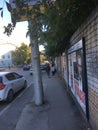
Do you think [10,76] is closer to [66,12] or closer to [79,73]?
[79,73]

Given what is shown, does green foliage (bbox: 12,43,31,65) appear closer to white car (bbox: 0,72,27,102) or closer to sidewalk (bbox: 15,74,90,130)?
white car (bbox: 0,72,27,102)

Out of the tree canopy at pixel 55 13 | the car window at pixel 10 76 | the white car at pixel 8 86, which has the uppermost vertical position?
the tree canopy at pixel 55 13

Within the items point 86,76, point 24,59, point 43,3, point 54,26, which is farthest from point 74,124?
point 24,59

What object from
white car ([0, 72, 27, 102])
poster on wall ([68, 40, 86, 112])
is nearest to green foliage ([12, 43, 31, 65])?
white car ([0, 72, 27, 102])

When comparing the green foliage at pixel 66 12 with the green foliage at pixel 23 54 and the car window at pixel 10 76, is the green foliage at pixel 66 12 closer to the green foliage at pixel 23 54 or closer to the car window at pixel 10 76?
the car window at pixel 10 76

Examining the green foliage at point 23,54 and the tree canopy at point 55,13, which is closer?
the tree canopy at point 55,13

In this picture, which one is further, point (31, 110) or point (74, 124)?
point (31, 110)

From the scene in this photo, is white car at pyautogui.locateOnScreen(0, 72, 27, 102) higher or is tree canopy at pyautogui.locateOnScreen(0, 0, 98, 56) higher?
tree canopy at pyautogui.locateOnScreen(0, 0, 98, 56)

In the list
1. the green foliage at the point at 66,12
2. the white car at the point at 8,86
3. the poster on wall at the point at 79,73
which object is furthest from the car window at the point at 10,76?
the green foliage at the point at 66,12

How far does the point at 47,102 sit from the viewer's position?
10.1 meters

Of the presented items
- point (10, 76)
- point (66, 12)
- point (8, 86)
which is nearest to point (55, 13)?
point (66, 12)

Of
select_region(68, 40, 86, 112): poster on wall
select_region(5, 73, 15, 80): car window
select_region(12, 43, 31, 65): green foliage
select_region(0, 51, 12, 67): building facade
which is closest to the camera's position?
select_region(68, 40, 86, 112): poster on wall

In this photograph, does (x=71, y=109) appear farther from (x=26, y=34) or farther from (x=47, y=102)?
(x=26, y=34)

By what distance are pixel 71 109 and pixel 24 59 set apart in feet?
242
